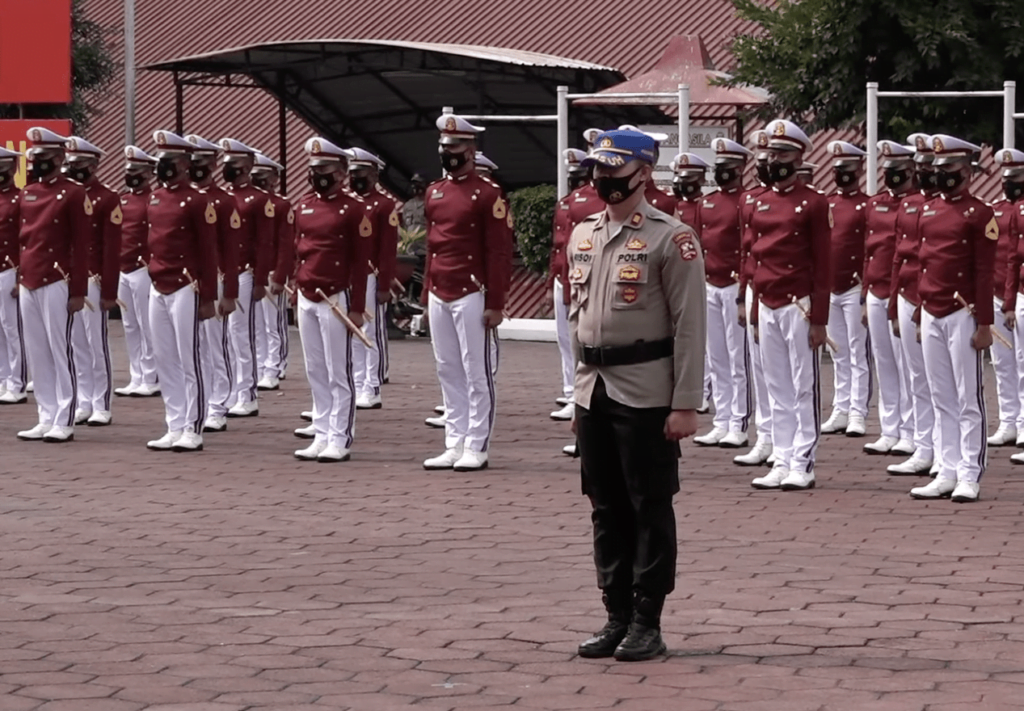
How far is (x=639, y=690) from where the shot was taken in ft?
23.0

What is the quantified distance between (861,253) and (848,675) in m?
8.30

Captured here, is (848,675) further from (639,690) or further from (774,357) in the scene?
(774,357)

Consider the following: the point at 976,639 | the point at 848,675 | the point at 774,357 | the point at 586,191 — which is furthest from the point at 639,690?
the point at 586,191

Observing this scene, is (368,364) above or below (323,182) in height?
below

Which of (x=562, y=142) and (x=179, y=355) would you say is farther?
(x=562, y=142)

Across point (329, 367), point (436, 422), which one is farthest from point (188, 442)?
point (436, 422)

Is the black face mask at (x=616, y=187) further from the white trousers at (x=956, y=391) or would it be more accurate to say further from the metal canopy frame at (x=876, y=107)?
the metal canopy frame at (x=876, y=107)

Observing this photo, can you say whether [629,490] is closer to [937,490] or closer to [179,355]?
[937,490]

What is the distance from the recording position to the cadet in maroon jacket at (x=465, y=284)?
1296 cm

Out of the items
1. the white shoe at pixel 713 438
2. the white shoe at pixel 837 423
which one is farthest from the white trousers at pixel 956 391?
the white shoe at pixel 837 423

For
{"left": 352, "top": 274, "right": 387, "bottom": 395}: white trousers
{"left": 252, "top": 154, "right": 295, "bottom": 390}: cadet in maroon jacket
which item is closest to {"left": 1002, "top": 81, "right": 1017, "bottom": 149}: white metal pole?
{"left": 352, "top": 274, "right": 387, "bottom": 395}: white trousers

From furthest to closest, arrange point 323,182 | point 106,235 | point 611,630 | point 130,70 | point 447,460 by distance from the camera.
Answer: point 130,70, point 106,235, point 323,182, point 447,460, point 611,630

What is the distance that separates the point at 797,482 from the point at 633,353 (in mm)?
4743

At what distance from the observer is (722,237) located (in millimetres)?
14930
